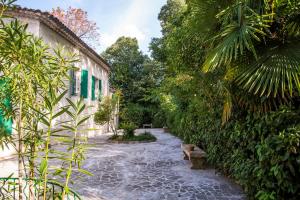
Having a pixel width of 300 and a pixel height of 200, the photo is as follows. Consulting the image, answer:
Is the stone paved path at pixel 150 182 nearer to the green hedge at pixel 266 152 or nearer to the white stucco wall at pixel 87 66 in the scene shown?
the green hedge at pixel 266 152

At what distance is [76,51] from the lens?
12.0 m

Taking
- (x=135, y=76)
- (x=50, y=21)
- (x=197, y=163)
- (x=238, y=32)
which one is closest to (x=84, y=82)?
(x=50, y=21)

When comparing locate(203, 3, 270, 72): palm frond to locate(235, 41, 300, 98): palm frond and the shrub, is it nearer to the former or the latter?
locate(235, 41, 300, 98): palm frond

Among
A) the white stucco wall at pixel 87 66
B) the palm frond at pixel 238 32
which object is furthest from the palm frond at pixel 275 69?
the white stucco wall at pixel 87 66

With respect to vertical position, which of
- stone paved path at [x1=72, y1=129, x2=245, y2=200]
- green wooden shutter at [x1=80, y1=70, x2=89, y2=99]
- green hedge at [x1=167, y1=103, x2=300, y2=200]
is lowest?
stone paved path at [x1=72, y1=129, x2=245, y2=200]

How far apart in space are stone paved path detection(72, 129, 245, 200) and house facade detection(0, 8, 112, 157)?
4.43 feet

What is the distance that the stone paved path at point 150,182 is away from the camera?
515cm

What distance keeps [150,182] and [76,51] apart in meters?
8.12

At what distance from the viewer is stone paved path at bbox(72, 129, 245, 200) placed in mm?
5146

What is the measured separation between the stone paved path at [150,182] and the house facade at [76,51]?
135cm

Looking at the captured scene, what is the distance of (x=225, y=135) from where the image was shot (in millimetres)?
5945

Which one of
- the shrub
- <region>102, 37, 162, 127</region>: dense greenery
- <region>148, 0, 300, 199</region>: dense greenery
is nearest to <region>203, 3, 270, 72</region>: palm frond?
<region>148, 0, 300, 199</region>: dense greenery

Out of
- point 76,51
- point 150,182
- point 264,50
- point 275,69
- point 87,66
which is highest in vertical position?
point 76,51

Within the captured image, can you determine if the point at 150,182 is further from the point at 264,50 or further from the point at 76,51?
the point at 76,51
